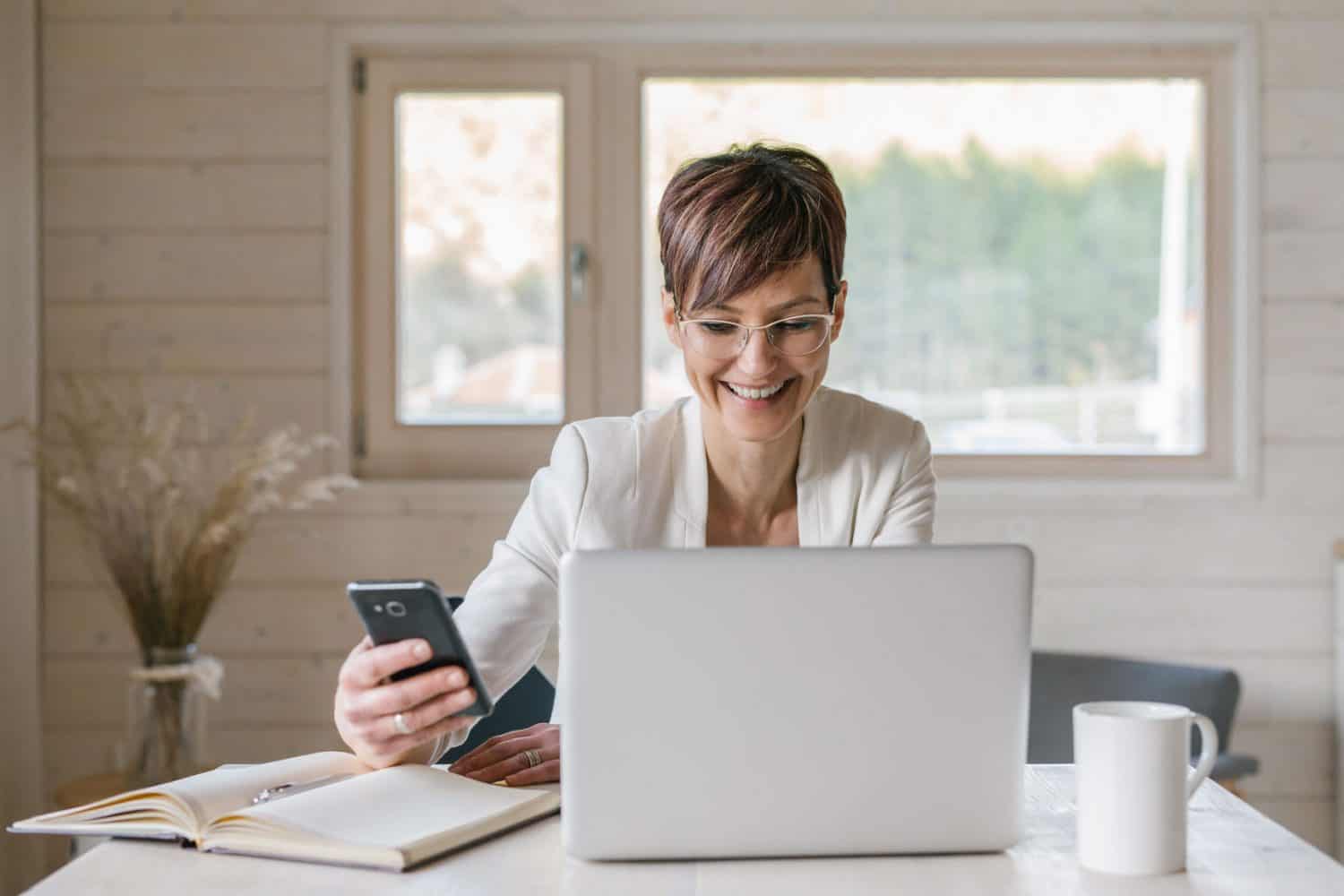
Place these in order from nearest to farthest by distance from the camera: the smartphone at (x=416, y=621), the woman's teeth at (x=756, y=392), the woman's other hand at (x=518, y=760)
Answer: the smartphone at (x=416, y=621) → the woman's other hand at (x=518, y=760) → the woman's teeth at (x=756, y=392)

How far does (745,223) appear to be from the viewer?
1.57 m

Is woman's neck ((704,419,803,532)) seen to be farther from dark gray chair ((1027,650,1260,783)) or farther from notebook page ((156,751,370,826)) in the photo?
dark gray chair ((1027,650,1260,783))

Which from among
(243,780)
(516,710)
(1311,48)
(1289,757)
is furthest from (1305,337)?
(243,780)

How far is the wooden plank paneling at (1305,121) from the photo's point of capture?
9.84ft

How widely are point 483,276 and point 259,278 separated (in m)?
0.47

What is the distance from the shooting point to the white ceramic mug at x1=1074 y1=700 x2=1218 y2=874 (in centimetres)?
101

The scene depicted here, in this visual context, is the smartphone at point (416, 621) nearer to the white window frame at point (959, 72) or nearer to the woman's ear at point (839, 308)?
the woman's ear at point (839, 308)

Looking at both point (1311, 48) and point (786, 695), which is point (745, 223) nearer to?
point (786, 695)

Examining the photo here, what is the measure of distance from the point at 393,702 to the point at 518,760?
0.52 feet

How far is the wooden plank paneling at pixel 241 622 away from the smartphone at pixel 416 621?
6.19 feet

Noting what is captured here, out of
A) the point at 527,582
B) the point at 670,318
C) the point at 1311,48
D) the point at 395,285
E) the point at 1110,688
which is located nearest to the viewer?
the point at 527,582

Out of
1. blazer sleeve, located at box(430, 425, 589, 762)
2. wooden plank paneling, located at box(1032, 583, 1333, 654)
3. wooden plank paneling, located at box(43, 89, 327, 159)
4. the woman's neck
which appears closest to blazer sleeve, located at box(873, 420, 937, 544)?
the woman's neck

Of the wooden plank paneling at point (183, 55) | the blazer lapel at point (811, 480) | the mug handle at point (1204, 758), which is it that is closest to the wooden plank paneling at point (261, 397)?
the wooden plank paneling at point (183, 55)

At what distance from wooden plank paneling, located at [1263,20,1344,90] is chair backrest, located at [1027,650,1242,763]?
49.6 inches
